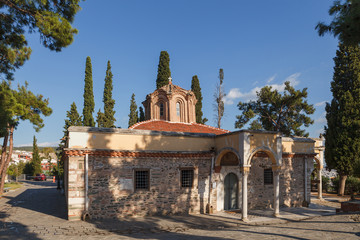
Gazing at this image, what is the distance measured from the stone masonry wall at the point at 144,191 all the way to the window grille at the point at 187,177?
0.79ft

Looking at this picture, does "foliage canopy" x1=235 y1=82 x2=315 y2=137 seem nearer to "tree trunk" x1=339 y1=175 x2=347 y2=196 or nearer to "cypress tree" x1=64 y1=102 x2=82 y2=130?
"tree trunk" x1=339 y1=175 x2=347 y2=196

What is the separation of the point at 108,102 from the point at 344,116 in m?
26.7

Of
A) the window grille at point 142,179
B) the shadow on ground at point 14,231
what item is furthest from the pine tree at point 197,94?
the shadow on ground at point 14,231

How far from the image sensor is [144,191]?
14.5m

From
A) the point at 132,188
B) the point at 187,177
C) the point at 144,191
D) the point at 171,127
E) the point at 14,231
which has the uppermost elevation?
the point at 171,127

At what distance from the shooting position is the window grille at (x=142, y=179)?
14.6 metres

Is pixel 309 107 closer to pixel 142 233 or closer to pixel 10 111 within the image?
pixel 142 233

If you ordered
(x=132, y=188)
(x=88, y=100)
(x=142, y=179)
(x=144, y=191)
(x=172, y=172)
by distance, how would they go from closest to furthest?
(x=132, y=188) → (x=144, y=191) → (x=142, y=179) → (x=172, y=172) → (x=88, y=100)

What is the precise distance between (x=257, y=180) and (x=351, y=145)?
12349mm

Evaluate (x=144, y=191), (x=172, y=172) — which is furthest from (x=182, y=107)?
(x=144, y=191)

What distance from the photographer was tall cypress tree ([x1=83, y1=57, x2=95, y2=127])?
34125mm

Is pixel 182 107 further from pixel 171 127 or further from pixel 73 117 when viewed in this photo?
pixel 73 117

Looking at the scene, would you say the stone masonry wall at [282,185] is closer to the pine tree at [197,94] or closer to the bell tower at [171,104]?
the bell tower at [171,104]

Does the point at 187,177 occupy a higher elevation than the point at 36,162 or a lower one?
higher
